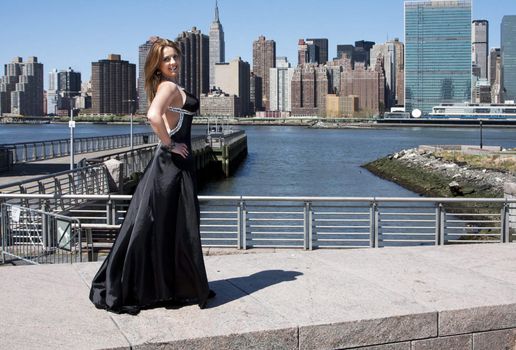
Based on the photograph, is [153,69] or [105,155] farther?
[105,155]

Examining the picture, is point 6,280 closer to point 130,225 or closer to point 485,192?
point 130,225

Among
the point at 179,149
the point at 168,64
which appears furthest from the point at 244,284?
the point at 168,64

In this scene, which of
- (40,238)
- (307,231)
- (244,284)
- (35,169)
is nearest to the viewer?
(244,284)

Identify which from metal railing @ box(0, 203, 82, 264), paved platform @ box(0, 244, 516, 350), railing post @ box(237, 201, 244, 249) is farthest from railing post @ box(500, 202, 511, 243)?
metal railing @ box(0, 203, 82, 264)

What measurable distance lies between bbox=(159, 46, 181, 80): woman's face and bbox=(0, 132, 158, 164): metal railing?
1078 inches

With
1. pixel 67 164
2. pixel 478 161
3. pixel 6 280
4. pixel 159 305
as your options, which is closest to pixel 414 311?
pixel 159 305

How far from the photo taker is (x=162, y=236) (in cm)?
535

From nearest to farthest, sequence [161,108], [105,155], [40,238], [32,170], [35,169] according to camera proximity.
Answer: [161,108] → [40,238] → [32,170] → [35,169] → [105,155]

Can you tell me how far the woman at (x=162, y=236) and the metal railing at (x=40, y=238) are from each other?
3978mm

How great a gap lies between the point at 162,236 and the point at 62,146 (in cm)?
4258

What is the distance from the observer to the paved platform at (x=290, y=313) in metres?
4.66

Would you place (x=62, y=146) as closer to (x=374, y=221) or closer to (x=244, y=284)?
(x=374, y=221)

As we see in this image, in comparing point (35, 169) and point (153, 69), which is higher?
point (153, 69)

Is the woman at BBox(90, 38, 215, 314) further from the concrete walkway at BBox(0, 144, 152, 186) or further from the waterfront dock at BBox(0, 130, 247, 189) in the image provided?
the concrete walkway at BBox(0, 144, 152, 186)
